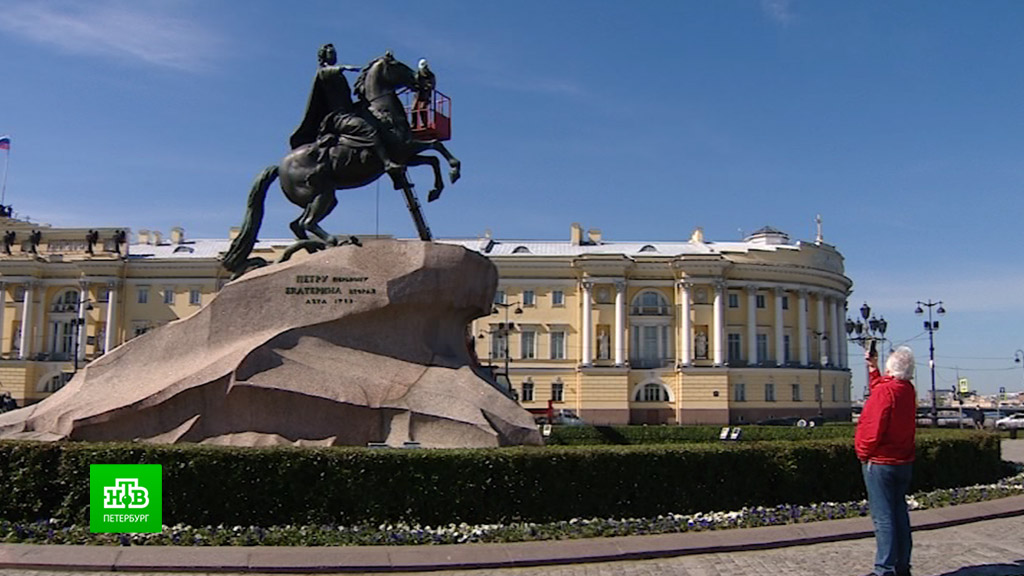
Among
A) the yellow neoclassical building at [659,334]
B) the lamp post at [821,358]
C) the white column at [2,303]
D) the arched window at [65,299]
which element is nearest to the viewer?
the yellow neoclassical building at [659,334]

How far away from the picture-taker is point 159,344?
1430 centimetres

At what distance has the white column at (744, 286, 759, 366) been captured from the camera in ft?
245

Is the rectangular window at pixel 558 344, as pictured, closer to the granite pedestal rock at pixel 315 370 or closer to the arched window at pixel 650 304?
the arched window at pixel 650 304

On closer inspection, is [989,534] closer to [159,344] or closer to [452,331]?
[452,331]

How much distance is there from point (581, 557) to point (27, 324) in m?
74.8

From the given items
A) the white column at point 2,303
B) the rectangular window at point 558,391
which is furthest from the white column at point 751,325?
the white column at point 2,303

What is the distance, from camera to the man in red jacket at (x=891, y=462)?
7453 millimetres

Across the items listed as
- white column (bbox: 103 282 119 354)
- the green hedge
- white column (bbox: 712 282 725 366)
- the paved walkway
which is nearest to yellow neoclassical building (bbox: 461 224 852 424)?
white column (bbox: 712 282 725 366)

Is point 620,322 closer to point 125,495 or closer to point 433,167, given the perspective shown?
point 433,167

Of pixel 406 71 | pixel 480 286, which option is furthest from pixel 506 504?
pixel 406 71

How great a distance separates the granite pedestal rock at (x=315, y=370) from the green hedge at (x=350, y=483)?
2088 millimetres

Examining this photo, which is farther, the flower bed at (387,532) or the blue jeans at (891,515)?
the flower bed at (387,532)

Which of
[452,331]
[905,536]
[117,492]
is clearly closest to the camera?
[905,536]

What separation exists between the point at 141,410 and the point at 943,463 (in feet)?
38.3
